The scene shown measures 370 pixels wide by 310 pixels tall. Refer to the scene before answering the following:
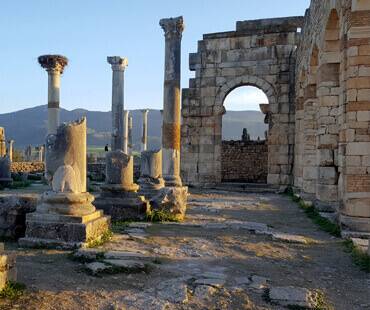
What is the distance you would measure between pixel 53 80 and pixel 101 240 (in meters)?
11.3

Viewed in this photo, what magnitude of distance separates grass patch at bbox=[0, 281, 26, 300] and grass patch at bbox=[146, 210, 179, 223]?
4.79 meters

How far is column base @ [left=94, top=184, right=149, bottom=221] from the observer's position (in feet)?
Answer: 28.9

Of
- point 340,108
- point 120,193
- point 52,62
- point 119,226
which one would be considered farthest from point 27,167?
point 340,108

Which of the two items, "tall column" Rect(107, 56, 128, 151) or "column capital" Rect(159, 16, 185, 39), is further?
"tall column" Rect(107, 56, 128, 151)

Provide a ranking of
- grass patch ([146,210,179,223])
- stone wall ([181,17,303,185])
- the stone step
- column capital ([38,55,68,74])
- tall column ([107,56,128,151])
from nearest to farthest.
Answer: grass patch ([146,210,179,223]) < column capital ([38,55,68,74]) < tall column ([107,56,128,151]) < the stone step < stone wall ([181,17,303,185])

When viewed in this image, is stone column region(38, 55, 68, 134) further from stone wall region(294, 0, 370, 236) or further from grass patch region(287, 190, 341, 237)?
grass patch region(287, 190, 341, 237)

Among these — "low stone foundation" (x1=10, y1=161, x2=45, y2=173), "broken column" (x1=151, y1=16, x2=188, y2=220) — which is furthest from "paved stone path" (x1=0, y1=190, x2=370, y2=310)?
"low stone foundation" (x1=10, y1=161, x2=45, y2=173)

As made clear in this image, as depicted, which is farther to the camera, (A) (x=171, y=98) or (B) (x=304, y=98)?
(B) (x=304, y=98)

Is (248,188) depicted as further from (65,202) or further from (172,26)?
(65,202)

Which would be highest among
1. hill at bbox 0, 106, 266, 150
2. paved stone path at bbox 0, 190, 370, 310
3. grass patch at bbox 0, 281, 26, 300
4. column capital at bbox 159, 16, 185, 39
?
hill at bbox 0, 106, 266, 150

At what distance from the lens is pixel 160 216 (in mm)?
9000

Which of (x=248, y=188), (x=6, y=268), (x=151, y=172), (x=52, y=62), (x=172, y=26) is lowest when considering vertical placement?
(x=248, y=188)

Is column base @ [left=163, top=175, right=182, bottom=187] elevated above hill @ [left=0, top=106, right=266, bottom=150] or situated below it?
below

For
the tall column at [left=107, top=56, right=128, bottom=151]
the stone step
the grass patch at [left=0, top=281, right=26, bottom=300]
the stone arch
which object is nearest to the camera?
the grass patch at [left=0, top=281, right=26, bottom=300]
